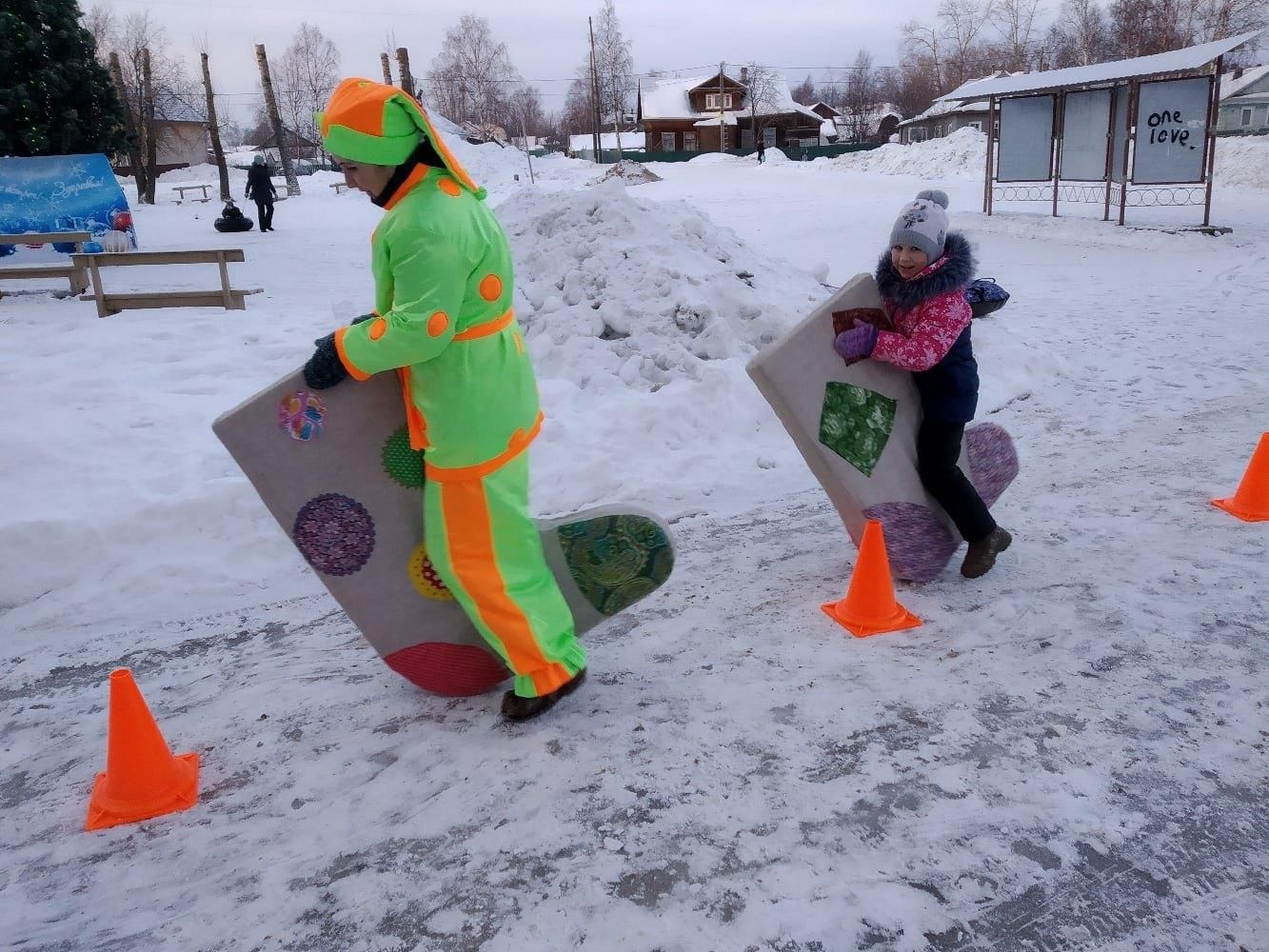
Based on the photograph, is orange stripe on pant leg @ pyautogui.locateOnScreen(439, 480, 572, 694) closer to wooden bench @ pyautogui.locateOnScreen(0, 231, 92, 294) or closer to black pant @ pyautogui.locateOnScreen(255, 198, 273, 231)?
wooden bench @ pyautogui.locateOnScreen(0, 231, 92, 294)

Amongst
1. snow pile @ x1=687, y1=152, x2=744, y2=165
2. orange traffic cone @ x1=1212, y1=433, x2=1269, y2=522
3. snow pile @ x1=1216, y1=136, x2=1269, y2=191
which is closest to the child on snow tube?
orange traffic cone @ x1=1212, y1=433, x2=1269, y2=522

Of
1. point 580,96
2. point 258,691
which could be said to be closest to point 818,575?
point 258,691

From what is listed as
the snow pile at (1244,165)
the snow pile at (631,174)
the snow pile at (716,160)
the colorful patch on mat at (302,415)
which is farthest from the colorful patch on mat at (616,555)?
the snow pile at (716,160)

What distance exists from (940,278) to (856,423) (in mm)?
661

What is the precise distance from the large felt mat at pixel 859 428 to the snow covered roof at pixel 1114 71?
12572 millimetres

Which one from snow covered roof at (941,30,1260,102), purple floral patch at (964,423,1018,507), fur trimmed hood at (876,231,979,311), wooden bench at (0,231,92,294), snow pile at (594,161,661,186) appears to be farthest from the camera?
snow pile at (594,161,661,186)

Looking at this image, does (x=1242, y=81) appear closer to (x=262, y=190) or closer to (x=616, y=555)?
(x=262, y=190)

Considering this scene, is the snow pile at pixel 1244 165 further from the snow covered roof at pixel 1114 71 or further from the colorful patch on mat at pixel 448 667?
the colorful patch on mat at pixel 448 667

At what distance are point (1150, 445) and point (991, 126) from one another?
14.2 m

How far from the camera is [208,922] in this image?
2258 mm

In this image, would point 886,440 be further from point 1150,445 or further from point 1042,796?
point 1150,445

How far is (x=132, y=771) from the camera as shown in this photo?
8.82ft

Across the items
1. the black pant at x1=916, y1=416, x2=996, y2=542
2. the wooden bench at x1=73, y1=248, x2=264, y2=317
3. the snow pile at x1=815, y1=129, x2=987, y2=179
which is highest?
the snow pile at x1=815, y1=129, x2=987, y2=179

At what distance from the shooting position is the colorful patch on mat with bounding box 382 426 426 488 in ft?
9.49
